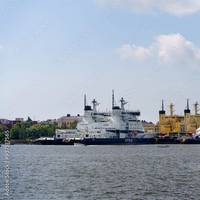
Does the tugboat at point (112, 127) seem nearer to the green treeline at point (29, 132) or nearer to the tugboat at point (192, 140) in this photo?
the tugboat at point (192, 140)

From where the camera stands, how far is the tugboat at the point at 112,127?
6471 inches

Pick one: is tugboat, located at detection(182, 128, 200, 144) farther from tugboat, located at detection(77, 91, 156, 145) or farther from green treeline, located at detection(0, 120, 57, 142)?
green treeline, located at detection(0, 120, 57, 142)

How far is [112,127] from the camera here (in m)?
170

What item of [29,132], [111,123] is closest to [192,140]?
[111,123]

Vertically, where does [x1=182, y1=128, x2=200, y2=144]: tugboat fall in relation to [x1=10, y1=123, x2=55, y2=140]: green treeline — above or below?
below

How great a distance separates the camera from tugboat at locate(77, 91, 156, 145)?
6471 inches

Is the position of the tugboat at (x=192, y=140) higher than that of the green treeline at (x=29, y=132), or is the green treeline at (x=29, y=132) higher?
the green treeline at (x=29, y=132)

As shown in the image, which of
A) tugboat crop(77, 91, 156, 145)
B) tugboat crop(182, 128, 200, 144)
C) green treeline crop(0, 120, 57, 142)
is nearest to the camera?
tugboat crop(77, 91, 156, 145)

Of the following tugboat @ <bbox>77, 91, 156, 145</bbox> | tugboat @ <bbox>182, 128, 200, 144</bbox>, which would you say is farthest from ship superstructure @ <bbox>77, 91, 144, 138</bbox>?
tugboat @ <bbox>182, 128, 200, 144</bbox>

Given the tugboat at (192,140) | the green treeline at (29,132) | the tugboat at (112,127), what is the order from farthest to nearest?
the green treeline at (29,132)
the tugboat at (192,140)
the tugboat at (112,127)

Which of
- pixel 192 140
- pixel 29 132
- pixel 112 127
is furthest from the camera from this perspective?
pixel 29 132

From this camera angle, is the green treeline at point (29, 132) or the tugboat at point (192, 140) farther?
the green treeline at point (29, 132)

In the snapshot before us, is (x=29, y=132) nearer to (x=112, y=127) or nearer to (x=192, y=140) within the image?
(x=112, y=127)

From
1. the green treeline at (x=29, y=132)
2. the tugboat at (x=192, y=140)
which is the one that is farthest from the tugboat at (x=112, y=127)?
the green treeline at (x=29, y=132)
